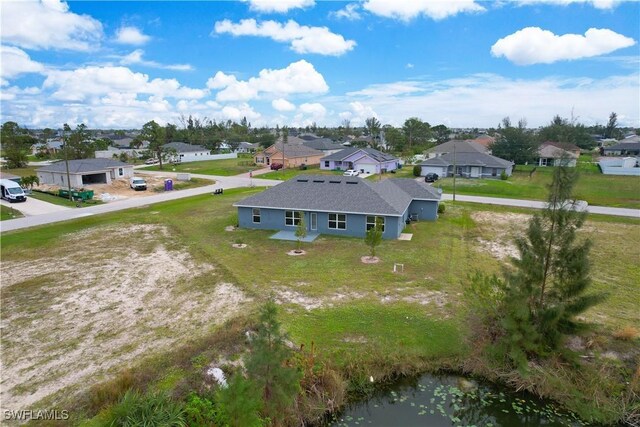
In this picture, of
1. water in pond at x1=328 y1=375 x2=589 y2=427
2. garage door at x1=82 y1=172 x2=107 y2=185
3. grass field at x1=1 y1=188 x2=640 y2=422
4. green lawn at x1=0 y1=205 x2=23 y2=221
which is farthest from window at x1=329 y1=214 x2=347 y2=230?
garage door at x1=82 y1=172 x2=107 y2=185

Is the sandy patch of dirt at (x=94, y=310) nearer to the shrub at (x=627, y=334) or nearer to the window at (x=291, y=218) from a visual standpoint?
the window at (x=291, y=218)

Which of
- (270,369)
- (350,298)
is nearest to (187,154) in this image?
(350,298)

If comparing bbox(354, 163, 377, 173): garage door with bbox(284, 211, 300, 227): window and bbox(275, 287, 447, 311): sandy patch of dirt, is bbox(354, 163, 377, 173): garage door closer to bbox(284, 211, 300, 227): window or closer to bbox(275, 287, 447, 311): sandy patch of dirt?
bbox(284, 211, 300, 227): window

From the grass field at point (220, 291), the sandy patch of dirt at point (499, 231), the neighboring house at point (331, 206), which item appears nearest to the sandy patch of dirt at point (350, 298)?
the grass field at point (220, 291)

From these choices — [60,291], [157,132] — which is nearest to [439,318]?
[60,291]

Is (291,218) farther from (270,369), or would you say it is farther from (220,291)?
(270,369)

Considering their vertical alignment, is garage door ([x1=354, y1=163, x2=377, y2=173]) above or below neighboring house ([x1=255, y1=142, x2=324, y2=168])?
below
